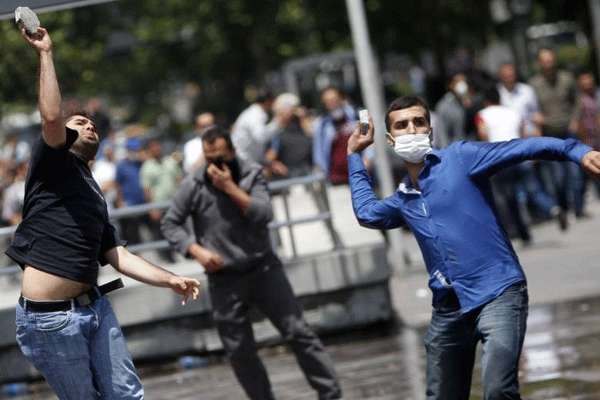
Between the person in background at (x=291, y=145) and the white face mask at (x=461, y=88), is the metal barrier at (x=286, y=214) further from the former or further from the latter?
the white face mask at (x=461, y=88)

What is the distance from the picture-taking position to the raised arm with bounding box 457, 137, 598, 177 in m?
6.40

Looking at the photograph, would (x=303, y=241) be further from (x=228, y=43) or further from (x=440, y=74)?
(x=228, y=43)

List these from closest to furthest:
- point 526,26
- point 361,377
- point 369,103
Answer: point 361,377 → point 369,103 → point 526,26

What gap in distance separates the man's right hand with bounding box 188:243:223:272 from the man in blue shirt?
8.59ft

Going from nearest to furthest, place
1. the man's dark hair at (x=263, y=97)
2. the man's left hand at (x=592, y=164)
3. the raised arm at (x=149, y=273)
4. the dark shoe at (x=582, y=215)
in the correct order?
1. the man's left hand at (x=592, y=164)
2. the raised arm at (x=149, y=273)
3. the man's dark hair at (x=263, y=97)
4. the dark shoe at (x=582, y=215)

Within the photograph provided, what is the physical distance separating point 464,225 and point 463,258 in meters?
0.14

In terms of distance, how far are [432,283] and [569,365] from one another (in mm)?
3462

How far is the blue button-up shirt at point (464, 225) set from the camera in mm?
6906

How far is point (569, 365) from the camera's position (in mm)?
10328

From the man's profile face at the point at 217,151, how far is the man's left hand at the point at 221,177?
61mm

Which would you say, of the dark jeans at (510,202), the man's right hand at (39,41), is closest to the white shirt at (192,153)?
the dark jeans at (510,202)

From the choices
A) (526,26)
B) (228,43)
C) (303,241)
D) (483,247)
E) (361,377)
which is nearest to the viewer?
(483,247)

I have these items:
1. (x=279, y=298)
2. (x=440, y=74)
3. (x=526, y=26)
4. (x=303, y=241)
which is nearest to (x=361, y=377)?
(x=279, y=298)

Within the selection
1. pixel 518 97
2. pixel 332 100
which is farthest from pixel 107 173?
pixel 518 97
